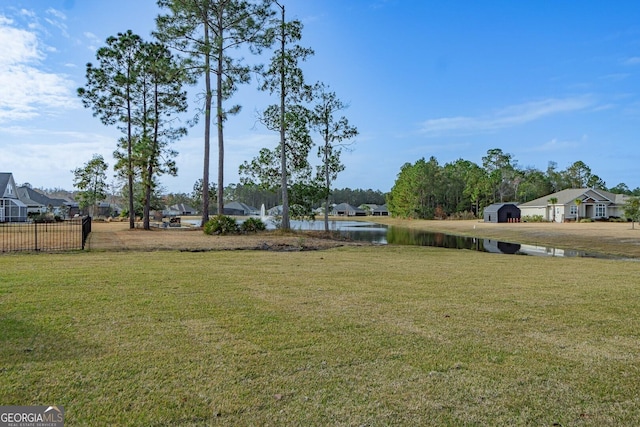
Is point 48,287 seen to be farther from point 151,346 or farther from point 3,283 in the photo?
point 151,346

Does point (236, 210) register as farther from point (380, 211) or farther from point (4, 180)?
point (4, 180)

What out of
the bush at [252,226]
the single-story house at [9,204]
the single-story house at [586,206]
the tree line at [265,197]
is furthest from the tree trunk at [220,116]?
the tree line at [265,197]

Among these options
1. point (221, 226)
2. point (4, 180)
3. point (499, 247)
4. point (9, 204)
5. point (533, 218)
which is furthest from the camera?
point (533, 218)

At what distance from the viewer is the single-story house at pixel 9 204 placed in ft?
111

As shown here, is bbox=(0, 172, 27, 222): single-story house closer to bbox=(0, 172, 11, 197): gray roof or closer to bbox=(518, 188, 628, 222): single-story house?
bbox=(0, 172, 11, 197): gray roof

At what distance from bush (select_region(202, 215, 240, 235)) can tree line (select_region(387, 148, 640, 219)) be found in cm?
4764

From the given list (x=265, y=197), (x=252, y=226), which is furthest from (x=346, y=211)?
(x=252, y=226)

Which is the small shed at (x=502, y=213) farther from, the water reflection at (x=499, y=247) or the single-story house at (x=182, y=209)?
the single-story house at (x=182, y=209)

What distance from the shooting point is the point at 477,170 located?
2616 inches

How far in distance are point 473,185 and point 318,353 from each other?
212 ft

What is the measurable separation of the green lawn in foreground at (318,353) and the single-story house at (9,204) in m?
34.6

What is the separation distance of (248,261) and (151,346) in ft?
20.8

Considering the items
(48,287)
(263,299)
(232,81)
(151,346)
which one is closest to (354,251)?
(263,299)

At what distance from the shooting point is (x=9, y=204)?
34.5 m
